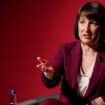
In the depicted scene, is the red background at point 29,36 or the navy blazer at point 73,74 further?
the red background at point 29,36

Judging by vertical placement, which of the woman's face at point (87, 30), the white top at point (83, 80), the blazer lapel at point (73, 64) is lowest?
the white top at point (83, 80)

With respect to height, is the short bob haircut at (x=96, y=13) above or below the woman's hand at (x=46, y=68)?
above

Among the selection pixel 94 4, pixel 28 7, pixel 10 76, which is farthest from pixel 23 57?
pixel 94 4

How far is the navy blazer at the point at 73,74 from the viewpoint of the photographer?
1.41 m

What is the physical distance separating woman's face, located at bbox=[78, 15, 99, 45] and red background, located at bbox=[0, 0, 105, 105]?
0.41 metres

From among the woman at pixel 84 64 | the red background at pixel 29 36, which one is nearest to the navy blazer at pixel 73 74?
the woman at pixel 84 64

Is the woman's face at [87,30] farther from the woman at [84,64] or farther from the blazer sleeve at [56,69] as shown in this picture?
the blazer sleeve at [56,69]

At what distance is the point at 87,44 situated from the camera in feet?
4.68

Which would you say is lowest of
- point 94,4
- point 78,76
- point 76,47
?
point 78,76

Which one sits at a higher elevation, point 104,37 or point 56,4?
point 56,4

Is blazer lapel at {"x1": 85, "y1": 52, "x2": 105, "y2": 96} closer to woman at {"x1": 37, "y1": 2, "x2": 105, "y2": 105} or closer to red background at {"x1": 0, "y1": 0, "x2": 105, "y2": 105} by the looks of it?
woman at {"x1": 37, "y1": 2, "x2": 105, "y2": 105}

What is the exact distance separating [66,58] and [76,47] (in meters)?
0.07

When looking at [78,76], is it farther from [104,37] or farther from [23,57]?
[23,57]

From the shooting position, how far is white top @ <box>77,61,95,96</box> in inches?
56.0
